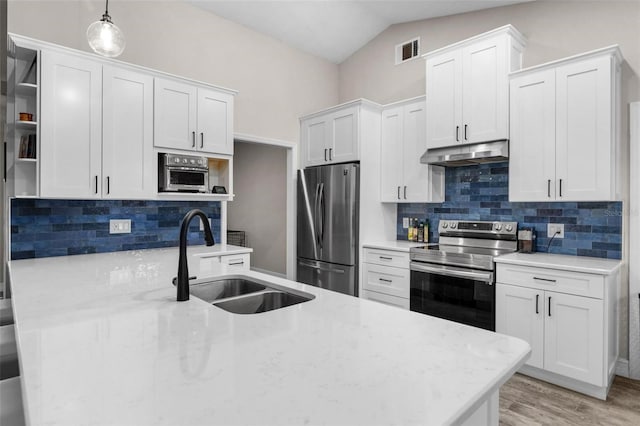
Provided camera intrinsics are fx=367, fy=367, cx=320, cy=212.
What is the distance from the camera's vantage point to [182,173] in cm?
327

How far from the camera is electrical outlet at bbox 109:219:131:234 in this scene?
318 centimetres

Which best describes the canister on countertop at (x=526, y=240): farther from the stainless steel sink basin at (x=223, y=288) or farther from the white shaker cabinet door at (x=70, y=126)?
the white shaker cabinet door at (x=70, y=126)

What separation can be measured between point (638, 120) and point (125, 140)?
404 cm

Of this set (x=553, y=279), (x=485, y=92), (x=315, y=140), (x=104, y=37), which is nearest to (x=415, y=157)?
(x=485, y=92)

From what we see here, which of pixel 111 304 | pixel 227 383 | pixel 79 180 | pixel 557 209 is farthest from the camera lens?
pixel 557 209

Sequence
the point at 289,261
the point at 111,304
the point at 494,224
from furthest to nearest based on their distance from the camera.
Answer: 1. the point at 289,261
2. the point at 494,224
3. the point at 111,304

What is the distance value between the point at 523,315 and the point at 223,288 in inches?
89.5

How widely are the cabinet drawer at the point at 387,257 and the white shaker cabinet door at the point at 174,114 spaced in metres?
2.08

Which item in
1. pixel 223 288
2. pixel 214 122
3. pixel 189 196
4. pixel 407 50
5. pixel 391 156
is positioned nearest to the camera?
pixel 223 288

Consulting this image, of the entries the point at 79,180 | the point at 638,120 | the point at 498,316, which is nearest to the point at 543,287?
the point at 498,316

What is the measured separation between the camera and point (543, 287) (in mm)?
2723

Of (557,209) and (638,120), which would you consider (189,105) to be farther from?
(638,120)

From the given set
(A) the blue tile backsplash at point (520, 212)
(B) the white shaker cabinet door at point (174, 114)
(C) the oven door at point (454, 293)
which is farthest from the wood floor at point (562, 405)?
(B) the white shaker cabinet door at point (174, 114)

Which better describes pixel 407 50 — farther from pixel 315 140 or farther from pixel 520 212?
pixel 520 212
